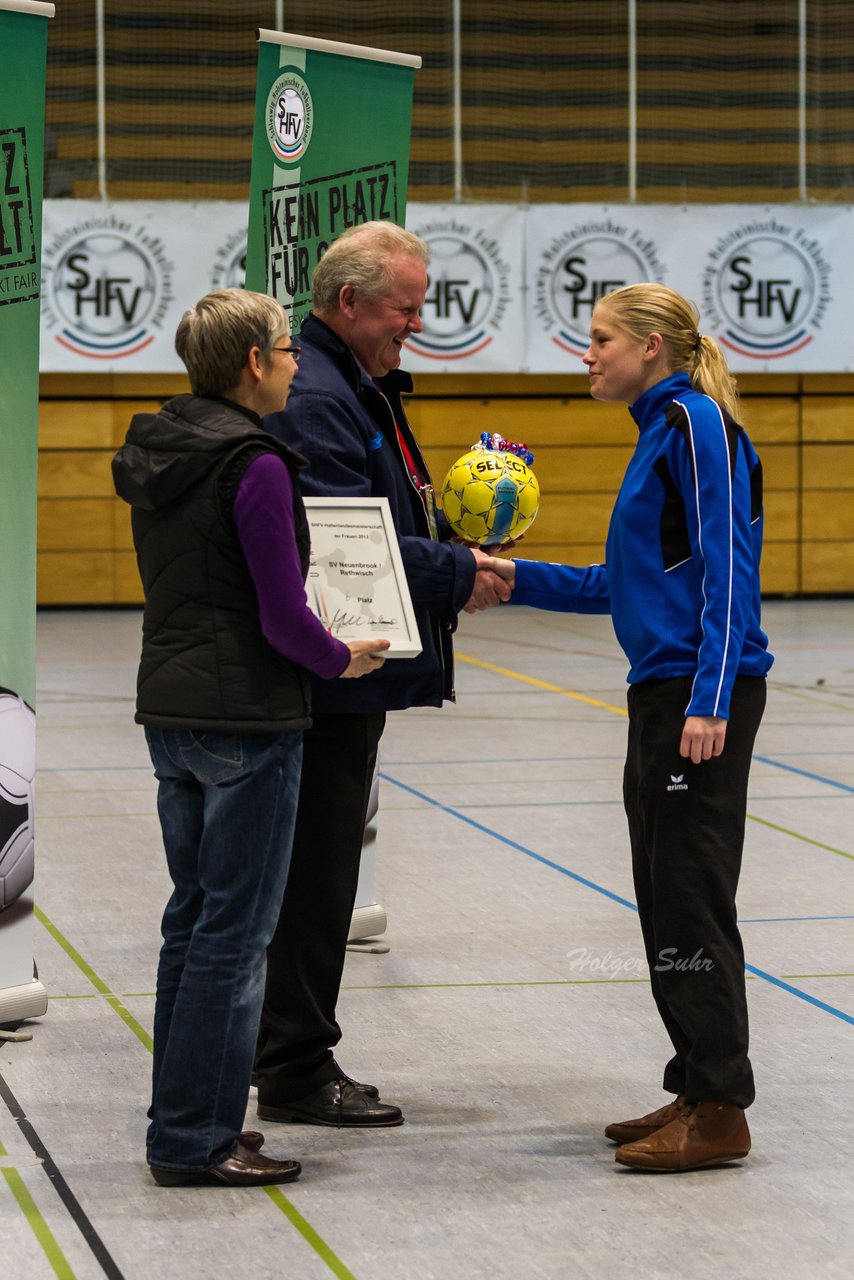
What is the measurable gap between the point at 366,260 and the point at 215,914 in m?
1.32

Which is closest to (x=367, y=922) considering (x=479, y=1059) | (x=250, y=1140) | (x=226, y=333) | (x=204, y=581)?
(x=479, y=1059)

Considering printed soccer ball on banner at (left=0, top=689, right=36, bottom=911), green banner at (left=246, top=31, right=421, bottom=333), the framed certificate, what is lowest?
printed soccer ball on banner at (left=0, top=689, right=36, bottom=911)

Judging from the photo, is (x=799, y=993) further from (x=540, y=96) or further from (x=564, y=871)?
(x=540, y=96)

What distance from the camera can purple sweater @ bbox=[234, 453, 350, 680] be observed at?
288 cm

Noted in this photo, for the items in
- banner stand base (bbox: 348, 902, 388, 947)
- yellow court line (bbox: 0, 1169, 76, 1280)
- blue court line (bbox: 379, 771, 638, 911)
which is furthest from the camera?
blue court line (bbox: 379, 771, 638, 911)

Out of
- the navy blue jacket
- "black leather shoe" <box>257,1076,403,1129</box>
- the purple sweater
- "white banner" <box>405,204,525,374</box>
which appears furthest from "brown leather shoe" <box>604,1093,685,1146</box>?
"white banner" <box>405,204,525,374</box>

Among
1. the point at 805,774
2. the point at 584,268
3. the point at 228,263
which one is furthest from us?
the point at 584,268

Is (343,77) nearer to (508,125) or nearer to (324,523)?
(324,523)

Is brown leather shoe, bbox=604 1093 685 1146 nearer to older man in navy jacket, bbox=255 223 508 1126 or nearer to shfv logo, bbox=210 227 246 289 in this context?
older man in navy jacket, bbox=255 223 508 1126

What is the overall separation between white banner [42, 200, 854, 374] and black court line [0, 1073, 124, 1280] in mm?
11956

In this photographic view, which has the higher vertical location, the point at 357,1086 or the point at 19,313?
the point at 19,313

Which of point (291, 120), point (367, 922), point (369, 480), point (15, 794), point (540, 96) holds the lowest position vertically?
point (367, 922)

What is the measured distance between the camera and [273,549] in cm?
288
